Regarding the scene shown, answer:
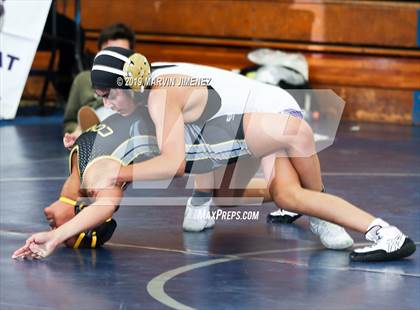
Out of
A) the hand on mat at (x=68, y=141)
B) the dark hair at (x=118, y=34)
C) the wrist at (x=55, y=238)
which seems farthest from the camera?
the dark hair at (x=118, y=34)

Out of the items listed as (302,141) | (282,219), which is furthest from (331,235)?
(282,219)

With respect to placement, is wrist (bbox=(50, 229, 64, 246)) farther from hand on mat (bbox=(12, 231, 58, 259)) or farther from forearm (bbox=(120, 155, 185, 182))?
forearm (bbox=(120, 155, 185, 182))

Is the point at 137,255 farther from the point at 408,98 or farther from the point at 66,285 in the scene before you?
the point at 408,98

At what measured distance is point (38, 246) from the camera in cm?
409

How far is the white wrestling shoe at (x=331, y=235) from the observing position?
4.41 m

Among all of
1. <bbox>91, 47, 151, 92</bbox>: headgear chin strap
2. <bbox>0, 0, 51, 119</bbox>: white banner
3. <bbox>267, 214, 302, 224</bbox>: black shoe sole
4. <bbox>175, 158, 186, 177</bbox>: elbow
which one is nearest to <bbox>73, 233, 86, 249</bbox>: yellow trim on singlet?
<bbox>175, 158, 186, 177</bbox>: elbow

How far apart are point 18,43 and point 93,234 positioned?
8.13 ft

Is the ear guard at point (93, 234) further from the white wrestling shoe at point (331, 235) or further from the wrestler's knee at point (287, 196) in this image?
the white wrestling shoe at point (331, 235)

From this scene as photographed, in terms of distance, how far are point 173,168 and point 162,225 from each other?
86 centimetres

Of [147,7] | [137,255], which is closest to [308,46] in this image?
[147,7]

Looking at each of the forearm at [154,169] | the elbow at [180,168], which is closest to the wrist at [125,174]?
the forearm at [154,169]

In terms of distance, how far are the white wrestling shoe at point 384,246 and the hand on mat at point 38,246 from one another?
44.5 inches

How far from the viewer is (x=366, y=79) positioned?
9.97 metres

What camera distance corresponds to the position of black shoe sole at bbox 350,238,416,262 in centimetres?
418
